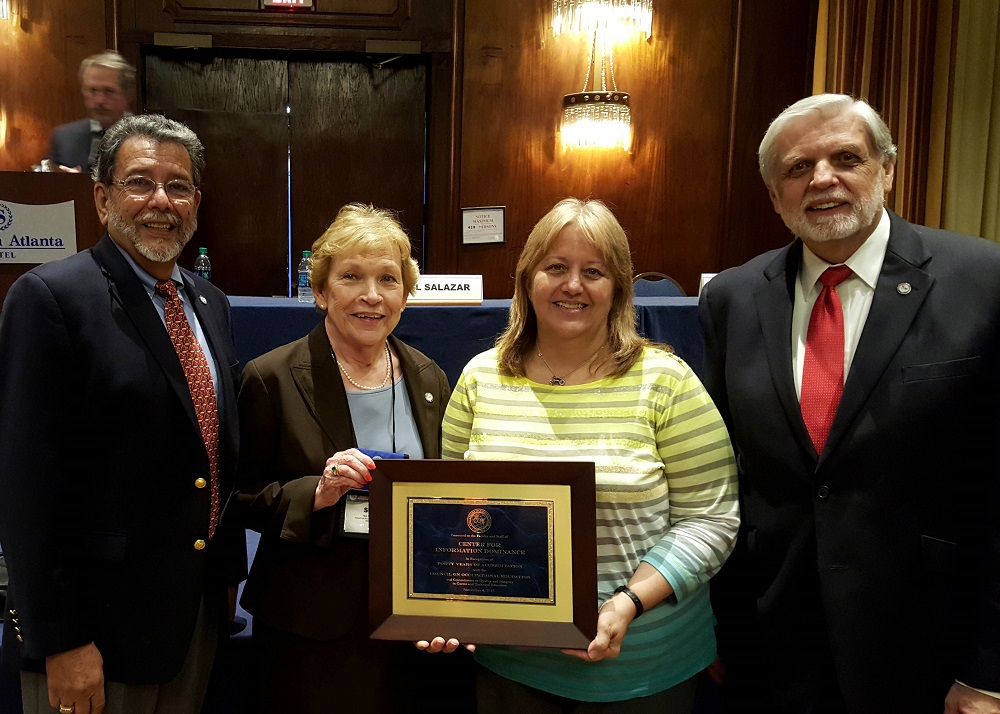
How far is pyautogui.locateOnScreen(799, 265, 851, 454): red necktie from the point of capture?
1620 millimetres

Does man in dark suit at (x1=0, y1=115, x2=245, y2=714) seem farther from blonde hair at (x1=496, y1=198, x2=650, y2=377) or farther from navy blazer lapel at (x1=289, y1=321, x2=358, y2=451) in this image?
blonde hair at (x1=496, y1=198, x2=650, y2=377)

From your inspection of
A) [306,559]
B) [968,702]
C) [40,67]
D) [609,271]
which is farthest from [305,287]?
[40,67]

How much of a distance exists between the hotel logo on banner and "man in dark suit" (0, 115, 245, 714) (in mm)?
1846

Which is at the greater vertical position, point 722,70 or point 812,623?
point 722,70

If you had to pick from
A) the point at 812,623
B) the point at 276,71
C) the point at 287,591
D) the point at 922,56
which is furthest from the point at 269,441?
the point at 276,71

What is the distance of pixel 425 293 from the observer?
2.91 metres

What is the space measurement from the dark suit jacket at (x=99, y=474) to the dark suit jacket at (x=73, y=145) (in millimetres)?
3486

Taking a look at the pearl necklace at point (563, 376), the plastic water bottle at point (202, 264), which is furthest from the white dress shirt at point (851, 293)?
the plastic water bottle at point (202, 264)

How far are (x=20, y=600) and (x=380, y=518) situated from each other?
68cm

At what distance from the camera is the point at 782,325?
1.70 metres

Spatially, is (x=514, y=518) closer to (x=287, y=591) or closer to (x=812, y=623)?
(x=287, y=591)

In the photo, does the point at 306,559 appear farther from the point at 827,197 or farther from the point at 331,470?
the point at 827,197

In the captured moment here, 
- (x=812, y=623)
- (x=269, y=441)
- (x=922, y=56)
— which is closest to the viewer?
(x=812, y=623)

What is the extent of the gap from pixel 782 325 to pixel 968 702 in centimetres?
80
